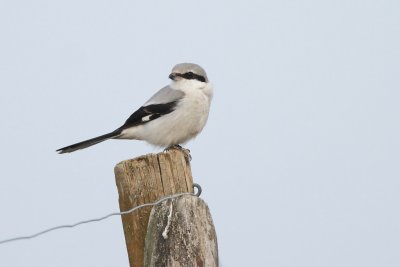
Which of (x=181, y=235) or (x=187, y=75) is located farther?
(x=187, y=75)

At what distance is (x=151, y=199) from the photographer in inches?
116

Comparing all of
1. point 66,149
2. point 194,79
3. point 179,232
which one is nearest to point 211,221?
point 179,232

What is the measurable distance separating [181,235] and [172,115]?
9.04 ft

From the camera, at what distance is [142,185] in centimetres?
295

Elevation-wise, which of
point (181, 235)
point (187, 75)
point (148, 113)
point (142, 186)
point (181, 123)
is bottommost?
point (181, 235)

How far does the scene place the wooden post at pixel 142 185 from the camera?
294 cm

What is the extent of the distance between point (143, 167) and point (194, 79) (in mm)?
2970

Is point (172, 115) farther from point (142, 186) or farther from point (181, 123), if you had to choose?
point (142, 186)

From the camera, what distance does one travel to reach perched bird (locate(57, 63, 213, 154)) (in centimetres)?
546

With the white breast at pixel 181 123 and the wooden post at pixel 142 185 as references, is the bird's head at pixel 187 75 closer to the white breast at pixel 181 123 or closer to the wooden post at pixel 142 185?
the white breast at pixel 181 123

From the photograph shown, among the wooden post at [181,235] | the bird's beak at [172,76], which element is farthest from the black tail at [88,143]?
the wooden post at [181,235]

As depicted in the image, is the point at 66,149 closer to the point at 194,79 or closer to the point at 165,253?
the point at 194,79

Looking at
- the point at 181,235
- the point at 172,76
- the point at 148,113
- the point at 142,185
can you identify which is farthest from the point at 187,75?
the point at 181,235

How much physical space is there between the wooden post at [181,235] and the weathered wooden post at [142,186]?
0.04 meters
